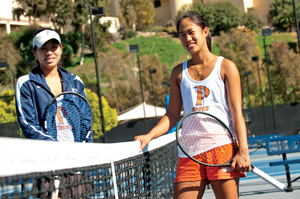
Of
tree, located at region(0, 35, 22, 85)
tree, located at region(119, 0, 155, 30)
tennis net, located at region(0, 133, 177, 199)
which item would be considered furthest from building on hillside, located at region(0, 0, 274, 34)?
tennis net, located at region(0, 133, 177, 199)

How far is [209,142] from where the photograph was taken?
309cm

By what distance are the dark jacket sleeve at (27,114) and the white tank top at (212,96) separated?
1.03 meters

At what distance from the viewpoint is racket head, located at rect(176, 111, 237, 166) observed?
3057mm

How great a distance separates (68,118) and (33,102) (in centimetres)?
33

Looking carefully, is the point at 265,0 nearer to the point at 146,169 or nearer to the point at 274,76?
the point at 274,76

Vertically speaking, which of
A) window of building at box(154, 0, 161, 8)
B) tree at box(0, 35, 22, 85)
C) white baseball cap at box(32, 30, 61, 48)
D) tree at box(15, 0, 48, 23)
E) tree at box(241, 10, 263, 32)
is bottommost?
white baseball cap at box(32, 30, 61, 48)

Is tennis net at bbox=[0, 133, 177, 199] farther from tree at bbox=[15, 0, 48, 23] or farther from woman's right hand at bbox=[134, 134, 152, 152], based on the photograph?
tree at bbox=[15, 0, 48, 23]

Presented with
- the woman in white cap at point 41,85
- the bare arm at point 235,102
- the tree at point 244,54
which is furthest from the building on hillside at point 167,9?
the bare arm at point 235,102

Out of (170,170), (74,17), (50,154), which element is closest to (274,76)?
(74,17)

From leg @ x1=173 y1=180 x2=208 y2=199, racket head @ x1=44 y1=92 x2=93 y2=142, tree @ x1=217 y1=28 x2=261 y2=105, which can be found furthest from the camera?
tree @ x1=217 y1=28 x2=261 y2=105

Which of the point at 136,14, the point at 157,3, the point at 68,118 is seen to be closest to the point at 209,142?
the point at 68,118

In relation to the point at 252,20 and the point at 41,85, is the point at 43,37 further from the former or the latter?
the point at 252,20

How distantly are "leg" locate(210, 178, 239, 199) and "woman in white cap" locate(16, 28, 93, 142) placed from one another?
1.12 m

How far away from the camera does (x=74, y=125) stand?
141 inches
